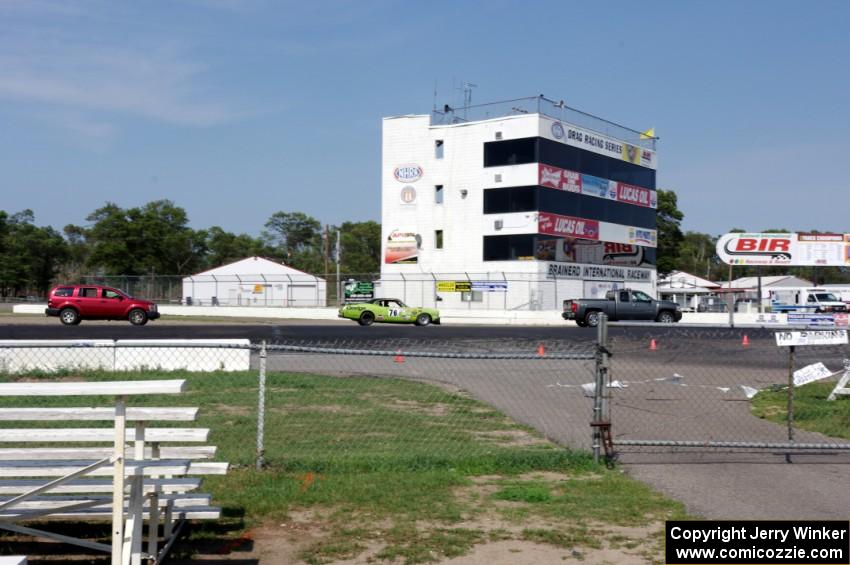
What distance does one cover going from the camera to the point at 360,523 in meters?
6.55

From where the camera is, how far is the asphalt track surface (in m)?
7.62

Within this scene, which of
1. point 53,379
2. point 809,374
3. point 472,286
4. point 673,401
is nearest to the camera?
point 809,374

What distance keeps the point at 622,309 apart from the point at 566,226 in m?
16.7

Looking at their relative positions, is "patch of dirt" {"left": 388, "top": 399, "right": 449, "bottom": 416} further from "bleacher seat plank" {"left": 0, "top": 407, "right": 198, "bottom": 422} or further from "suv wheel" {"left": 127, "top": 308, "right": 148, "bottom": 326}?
"suv wheel" {"left": 127, "top": 308, "right": 148, "bottom": 326}

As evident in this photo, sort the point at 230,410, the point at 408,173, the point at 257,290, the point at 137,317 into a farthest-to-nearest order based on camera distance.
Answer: the point at 257,290 < the point at 408,173 < the point at 137,317 < the point at 230,410

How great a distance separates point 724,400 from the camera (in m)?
14.0

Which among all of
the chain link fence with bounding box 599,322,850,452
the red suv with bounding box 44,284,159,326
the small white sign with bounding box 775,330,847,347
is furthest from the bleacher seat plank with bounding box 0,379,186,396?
the red suv with bounding box 44,284,159,326

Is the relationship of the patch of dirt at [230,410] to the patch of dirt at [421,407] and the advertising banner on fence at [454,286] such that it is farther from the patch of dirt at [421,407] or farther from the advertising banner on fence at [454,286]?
the advertising banner on fence at [454,286]

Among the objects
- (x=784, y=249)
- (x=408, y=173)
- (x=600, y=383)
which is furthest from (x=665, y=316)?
(x=600, y=383)

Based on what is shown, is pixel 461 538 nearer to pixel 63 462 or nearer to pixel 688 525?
pixel 688 525

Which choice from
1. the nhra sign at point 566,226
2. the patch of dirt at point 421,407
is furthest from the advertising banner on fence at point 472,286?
the patch of dirt at point 421,407

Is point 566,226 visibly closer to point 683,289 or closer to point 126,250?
point 683,289

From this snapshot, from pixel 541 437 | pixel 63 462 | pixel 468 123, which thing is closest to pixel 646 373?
pixel 541 437

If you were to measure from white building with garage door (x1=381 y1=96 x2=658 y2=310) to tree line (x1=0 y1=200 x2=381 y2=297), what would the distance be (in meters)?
24.0
